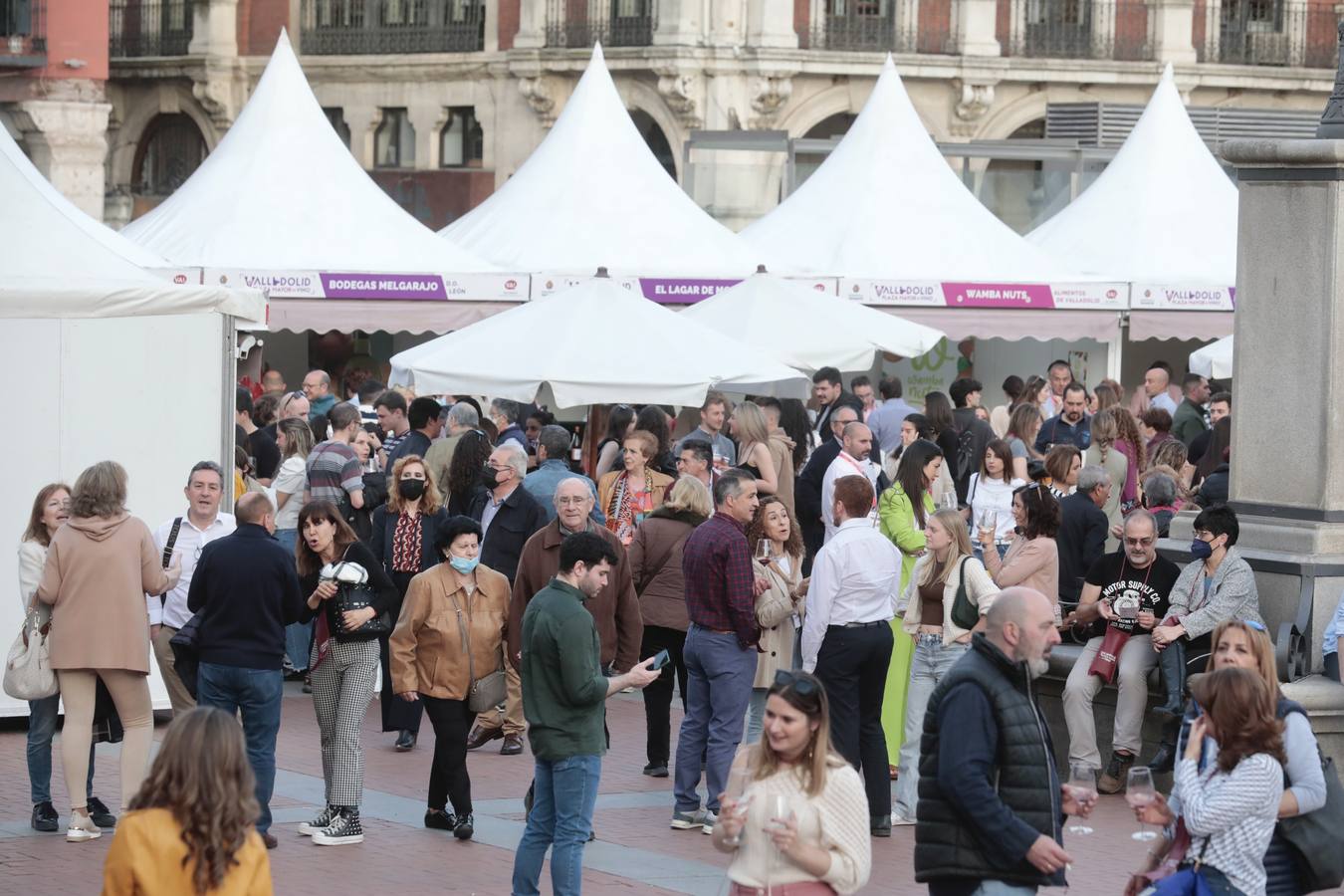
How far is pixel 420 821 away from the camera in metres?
10.8

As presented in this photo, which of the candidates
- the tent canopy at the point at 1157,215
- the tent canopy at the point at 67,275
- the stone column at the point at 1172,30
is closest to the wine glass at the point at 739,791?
the tent canopy at the point at 67,275

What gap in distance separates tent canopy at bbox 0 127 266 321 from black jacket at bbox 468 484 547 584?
1737 mm

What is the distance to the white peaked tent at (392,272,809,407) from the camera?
51.3ft

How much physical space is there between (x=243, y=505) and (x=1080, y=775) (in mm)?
4377

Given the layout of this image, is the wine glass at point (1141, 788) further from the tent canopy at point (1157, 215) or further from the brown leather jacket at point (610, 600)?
the tent canopy at point (1157, 215)

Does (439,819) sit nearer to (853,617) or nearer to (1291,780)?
(853,617)

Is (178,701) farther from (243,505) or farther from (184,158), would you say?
(184,158)

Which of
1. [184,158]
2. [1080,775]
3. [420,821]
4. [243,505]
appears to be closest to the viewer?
[1080,775]

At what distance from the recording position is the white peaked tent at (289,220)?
2128 cm

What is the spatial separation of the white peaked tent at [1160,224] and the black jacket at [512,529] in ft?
42.1

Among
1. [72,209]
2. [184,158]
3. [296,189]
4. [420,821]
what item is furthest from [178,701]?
[184,158]

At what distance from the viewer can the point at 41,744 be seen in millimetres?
10336

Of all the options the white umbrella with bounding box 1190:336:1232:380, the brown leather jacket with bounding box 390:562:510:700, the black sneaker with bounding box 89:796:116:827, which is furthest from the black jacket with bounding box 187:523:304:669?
the white umbrella with bounding box 1190:336:1232:380

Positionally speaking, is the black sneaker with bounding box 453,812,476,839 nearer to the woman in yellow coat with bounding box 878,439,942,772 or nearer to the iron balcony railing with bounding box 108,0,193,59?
the woman in yellow coat with bounding box 878,439,942,772
